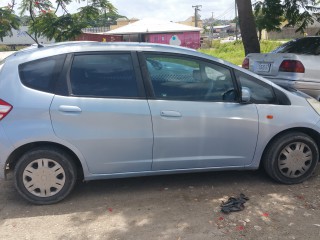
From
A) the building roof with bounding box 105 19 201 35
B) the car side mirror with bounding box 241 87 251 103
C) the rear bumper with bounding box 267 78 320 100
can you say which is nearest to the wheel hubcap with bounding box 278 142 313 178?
the car side mirror with bounding box 241 87 251 103

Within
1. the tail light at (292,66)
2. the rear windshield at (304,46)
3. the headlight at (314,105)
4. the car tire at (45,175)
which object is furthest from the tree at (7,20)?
the headlight at (314,105)

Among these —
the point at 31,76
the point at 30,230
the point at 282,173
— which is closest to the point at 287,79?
the point at 282,173

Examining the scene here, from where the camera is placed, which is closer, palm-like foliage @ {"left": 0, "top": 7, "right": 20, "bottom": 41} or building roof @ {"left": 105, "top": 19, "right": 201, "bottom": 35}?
palm-like foliage @ {"left": 0, "top": 7, "right": 20, "bottom": 41}

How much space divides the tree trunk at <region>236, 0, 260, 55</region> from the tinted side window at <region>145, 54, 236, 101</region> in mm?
4619

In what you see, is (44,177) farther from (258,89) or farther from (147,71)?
(258,89)

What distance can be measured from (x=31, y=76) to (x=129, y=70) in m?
0.99

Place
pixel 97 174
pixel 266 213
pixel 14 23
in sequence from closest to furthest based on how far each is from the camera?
pixel 266 213
pixel 97 174
pixel 14 23

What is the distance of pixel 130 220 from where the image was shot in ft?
12.2

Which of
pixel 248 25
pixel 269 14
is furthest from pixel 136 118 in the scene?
pixel 269 14

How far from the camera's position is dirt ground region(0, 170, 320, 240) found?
3.48m

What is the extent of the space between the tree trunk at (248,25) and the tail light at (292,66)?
2155mm

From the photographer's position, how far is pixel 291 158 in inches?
174

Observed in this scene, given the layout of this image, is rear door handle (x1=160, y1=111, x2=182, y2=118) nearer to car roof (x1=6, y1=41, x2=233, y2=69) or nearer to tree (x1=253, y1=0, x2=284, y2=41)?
car roof (x1=6, y1=41, x2=233, y2=69)

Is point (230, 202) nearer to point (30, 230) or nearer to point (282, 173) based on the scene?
point (282, 173)
